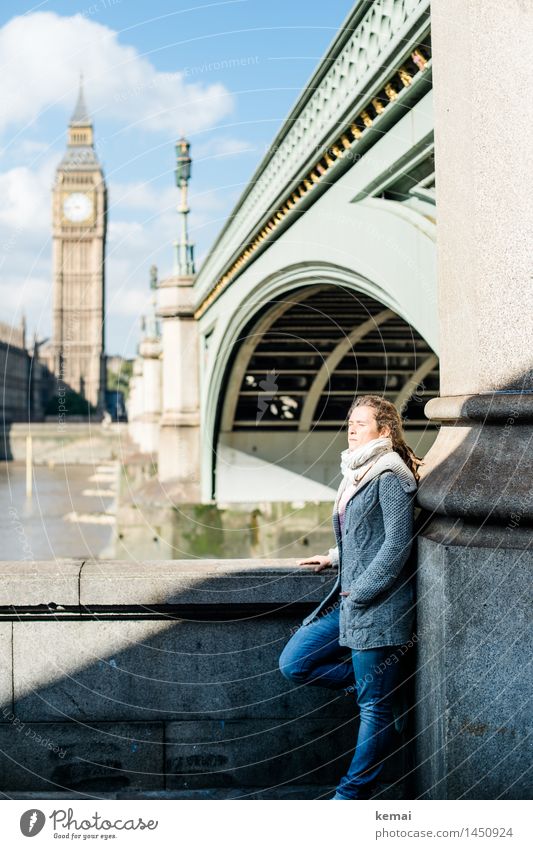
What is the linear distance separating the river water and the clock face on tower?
227 feet

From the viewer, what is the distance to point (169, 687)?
13.7 feet

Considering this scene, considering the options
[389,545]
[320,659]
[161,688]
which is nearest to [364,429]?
[389,545]

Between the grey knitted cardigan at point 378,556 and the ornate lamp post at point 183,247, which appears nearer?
the grey knitted cardigan at point 378,556

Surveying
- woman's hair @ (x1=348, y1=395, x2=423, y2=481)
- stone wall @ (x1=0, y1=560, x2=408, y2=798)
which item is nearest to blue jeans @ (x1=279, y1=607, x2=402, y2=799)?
stone wall @ (x1=0, y1=560, x2=408, y2=798)

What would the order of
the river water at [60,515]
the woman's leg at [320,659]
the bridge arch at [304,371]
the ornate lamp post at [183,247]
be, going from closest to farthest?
the woman's leg at [320,659]
the bridge arch at [304,371]
the ornate lamp post at [183,247]
the river water at [60,515]

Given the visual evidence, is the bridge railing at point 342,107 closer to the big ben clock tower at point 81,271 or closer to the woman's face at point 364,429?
the woman's face at point 364,429

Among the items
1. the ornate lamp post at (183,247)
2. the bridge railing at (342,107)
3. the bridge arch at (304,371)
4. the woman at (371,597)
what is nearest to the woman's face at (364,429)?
the woman at (371,597)

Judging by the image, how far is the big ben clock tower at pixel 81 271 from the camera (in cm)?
13425

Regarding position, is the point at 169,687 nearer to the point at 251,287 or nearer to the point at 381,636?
the point at 381,636

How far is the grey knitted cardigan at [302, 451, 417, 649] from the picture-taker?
353 cm

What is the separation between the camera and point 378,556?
3533 millimetres

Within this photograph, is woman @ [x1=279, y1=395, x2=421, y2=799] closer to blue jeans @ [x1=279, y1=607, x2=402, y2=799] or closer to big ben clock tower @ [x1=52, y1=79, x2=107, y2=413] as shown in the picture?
blue jeans @ [x1=279, y1=607, x2=402, y2=799]

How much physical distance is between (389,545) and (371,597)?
0.62 feet
